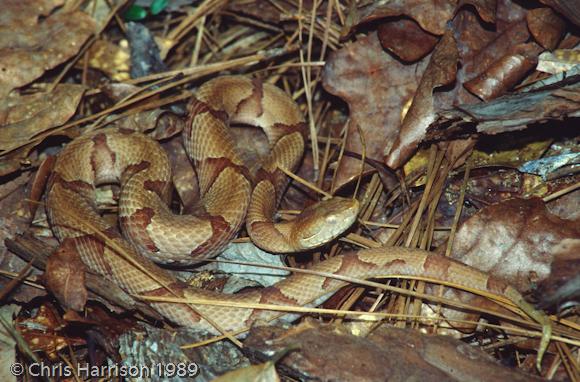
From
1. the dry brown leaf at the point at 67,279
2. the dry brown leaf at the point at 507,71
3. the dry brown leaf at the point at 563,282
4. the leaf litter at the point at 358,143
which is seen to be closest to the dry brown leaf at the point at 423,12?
the leaf litter at the point at 358,143

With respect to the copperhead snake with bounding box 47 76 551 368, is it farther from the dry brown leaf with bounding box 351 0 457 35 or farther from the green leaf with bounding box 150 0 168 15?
the dry brown leaf with bounding box 351 0 457 35

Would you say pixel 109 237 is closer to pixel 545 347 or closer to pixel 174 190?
pixel 174 190

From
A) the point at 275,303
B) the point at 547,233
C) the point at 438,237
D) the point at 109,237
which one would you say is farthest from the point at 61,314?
the point at 547,233

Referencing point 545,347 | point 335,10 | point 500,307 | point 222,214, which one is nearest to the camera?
point 545,347

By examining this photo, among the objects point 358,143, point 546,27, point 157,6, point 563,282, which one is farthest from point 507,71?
point 157,6

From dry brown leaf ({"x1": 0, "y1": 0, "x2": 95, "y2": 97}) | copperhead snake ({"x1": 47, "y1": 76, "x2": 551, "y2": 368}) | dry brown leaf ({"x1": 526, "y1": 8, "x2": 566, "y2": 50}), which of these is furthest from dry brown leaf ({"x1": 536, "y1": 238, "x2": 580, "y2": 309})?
dry brown leaf ({"x1": 0, "y1": 0, "x2": 95, "y2": 97})

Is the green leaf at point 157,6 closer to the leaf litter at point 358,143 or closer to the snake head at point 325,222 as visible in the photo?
the leaf litter at point 358,143
